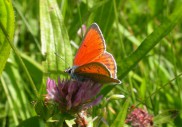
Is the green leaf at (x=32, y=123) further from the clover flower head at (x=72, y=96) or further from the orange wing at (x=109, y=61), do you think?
the orange wing at (x=109, y=61)

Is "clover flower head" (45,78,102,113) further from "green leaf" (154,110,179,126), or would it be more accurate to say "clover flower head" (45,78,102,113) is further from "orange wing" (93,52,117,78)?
"green leaf" (154,110,179,126)

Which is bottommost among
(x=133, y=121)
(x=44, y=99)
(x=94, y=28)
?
(x=133, y=121)

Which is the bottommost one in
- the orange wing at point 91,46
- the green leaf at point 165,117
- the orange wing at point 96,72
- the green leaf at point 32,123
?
the green leaf at point 165,117

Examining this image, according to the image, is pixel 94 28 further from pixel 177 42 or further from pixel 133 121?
pixel 177 42

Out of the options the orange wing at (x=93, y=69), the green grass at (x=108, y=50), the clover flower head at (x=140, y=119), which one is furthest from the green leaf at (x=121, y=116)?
the clover flower head at (x=140, y=119)

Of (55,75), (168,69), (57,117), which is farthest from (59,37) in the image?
(168,69)
